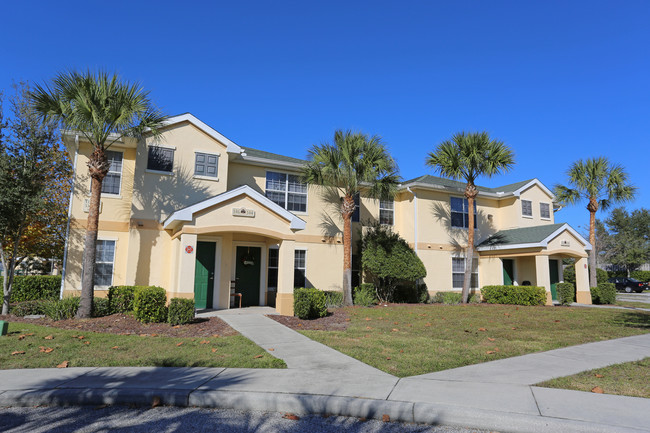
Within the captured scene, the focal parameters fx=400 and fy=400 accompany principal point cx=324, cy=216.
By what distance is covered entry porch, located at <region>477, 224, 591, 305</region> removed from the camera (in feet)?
66.2

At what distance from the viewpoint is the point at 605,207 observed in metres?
23.9

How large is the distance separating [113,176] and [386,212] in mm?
12827

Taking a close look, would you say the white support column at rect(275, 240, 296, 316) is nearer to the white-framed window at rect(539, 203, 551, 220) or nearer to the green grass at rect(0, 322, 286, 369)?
the green grass at rect(0, 322, 286, 369)

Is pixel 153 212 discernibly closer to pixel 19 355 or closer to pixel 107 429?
pixel 19 355

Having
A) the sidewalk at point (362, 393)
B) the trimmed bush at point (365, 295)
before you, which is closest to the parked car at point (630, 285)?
the trimmed bush at point (365, 295)

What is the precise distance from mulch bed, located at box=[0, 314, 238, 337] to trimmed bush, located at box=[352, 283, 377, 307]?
7.29m

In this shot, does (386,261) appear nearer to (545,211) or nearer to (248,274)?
(248,274)

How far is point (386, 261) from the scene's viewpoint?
17.9 metres

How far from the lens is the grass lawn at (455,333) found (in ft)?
25.3

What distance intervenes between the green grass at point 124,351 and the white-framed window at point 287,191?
29.6 feet

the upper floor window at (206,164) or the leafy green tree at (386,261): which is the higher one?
the upper floor window at (206,164)

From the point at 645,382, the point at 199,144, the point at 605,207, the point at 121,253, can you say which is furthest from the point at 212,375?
the point at 605,207

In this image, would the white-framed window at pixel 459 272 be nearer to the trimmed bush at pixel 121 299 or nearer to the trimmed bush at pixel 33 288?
the trimmed bush at pixel 121 299

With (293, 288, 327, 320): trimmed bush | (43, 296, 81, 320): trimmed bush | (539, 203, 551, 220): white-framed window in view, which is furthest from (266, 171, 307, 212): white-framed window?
(539, 203, 551, 220): white-framed window
